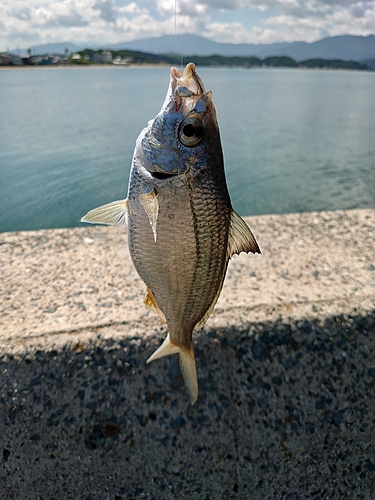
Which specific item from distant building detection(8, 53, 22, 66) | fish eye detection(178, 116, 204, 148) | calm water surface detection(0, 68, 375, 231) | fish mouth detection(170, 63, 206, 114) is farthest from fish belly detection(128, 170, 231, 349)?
distant building detection(8, 53, 22, 66)

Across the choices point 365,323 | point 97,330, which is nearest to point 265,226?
point 365,323

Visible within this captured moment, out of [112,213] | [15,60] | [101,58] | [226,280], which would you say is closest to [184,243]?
[112,213]

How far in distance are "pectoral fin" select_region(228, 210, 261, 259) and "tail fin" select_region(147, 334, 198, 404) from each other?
555mm

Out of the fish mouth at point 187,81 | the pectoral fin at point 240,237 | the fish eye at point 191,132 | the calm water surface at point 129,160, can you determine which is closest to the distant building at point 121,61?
the calm water surface at point 129,160

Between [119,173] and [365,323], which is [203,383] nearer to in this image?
→ [365,323]

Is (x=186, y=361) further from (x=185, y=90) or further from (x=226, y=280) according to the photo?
(x=185, y=90)

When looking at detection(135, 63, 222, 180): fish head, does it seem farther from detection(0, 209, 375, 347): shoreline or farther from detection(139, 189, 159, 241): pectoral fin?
detection(0, 209, 375, 347): shoreline

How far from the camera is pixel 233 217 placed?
157 cm

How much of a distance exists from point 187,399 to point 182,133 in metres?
1.31

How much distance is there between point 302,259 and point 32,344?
1.84 meters

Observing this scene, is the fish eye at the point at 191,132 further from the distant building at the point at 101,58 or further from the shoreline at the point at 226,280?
the distant building at the point at 101,58

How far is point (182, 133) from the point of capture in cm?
150

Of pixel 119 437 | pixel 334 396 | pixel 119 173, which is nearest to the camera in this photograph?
pixel 119 437

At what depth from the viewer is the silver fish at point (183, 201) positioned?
1.49m
